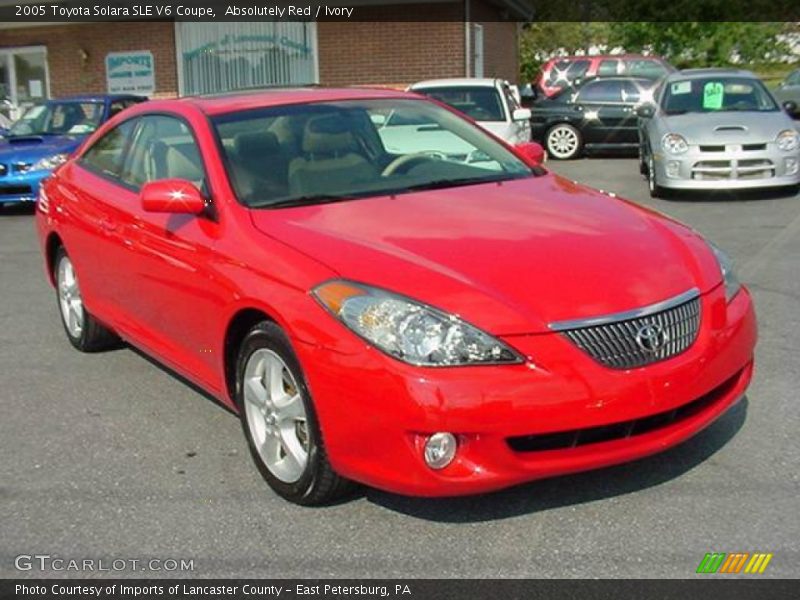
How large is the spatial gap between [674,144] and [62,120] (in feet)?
26.7

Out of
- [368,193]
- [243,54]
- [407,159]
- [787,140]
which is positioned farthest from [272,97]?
[243,54]

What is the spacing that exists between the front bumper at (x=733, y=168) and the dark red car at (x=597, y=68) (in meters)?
9.67

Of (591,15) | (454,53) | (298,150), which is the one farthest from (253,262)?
(591,15)

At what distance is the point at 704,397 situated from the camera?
3.59 m

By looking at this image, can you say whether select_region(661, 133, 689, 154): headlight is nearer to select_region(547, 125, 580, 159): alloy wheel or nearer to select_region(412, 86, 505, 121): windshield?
select_region(412, 86, 505, 121): windshield

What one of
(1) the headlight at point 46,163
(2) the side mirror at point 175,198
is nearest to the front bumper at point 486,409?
(2) the side mirror at point 175,198

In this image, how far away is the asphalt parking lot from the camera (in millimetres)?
3268

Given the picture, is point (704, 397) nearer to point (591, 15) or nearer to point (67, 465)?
point (67, 465)

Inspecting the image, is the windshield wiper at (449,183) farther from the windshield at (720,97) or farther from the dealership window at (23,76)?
the dealership window at (23,76)

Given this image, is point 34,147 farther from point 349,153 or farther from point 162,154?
point 349,153

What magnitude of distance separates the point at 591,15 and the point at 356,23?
20883mm

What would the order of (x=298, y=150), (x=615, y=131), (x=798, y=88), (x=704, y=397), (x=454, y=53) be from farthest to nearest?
(x=798, y=88)
(x=454, y=53)
(x=615, y=131)
(x=298, y=150)
(x=704, y=397)

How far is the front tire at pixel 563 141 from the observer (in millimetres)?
17031

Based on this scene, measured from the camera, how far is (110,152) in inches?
219
